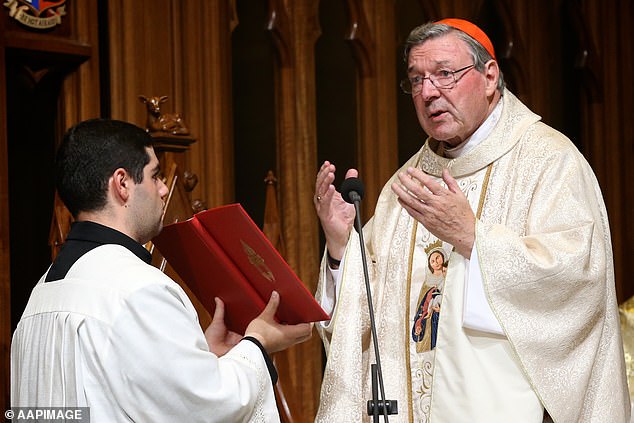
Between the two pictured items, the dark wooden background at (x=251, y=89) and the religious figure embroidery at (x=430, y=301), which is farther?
the dark wooden background at (x=251, y=89)

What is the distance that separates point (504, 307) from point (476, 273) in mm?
134

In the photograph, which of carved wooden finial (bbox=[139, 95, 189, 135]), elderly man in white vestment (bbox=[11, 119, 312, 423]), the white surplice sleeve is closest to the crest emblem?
carved wooden finial (bbox=[139, 95, 189, 135])

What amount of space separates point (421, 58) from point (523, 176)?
0.54 meters

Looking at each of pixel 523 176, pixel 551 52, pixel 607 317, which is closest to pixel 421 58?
pixel 523 176

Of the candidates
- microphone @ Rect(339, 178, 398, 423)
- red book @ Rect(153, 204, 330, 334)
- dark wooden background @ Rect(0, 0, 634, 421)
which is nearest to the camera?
microphone @ Rect(339, 178, 398, 423)

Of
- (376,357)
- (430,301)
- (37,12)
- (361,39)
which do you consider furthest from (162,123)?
(361,39)

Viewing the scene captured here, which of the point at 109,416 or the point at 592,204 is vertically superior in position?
the point at 592,204

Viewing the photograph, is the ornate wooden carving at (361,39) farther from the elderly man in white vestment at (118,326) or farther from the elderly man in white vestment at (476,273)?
Answer: the elderly man in white vestment at (118,326)

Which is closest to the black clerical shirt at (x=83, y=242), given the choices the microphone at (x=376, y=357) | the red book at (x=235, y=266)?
the red book at (x=235, y=266)

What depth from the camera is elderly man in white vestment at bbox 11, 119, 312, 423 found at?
2.34 metres

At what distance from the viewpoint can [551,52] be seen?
22.1ft

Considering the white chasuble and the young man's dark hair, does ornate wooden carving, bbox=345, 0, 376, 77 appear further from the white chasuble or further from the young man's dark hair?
the young man's dark hair

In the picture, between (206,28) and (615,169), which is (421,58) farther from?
(615,169)

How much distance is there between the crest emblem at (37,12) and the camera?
4.44 meters
